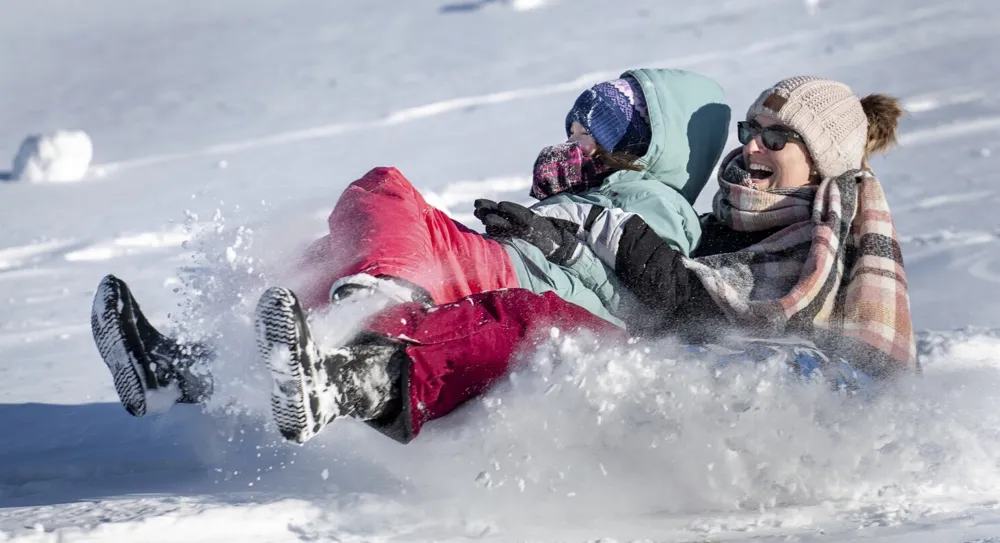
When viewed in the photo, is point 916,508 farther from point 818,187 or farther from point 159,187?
point 159,187

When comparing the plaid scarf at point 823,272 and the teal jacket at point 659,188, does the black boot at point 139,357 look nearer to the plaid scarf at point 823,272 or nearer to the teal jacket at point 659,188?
the teal jacket at point 659,188

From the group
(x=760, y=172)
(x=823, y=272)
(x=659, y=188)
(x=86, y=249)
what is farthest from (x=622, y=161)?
(x=86, y=249)

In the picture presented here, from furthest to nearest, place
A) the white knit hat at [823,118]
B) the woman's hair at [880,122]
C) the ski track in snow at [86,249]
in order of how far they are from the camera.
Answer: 1. the ski track in snow at [86,249]
2. the woman's hair at [880,122]
3. the white knit hat at [823,118]

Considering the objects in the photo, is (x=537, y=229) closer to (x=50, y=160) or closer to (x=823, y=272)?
(x=823, y=272)

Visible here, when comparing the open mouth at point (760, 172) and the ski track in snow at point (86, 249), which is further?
the ski track in snow at point (86, 249)

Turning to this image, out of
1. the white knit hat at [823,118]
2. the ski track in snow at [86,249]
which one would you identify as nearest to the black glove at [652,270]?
the white knit hat at [823,118]

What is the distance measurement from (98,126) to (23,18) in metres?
3.04

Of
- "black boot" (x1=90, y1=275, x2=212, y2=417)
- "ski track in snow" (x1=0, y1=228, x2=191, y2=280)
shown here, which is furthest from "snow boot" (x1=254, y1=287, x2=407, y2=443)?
"ski track in snow" (x1=0, y1=228, x2=191, y2=280)

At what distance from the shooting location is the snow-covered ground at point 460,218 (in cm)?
213

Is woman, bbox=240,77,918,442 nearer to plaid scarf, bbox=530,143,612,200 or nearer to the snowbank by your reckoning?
plaid scarf, bbox=530,143,612,200

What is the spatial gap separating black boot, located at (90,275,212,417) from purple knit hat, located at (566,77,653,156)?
133 cm

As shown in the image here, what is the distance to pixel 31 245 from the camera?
463 cm

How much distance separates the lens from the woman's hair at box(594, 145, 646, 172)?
9.73 ft

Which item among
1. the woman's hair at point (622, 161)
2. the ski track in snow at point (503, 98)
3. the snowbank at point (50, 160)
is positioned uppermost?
the woman's hair at point (622, 161)
